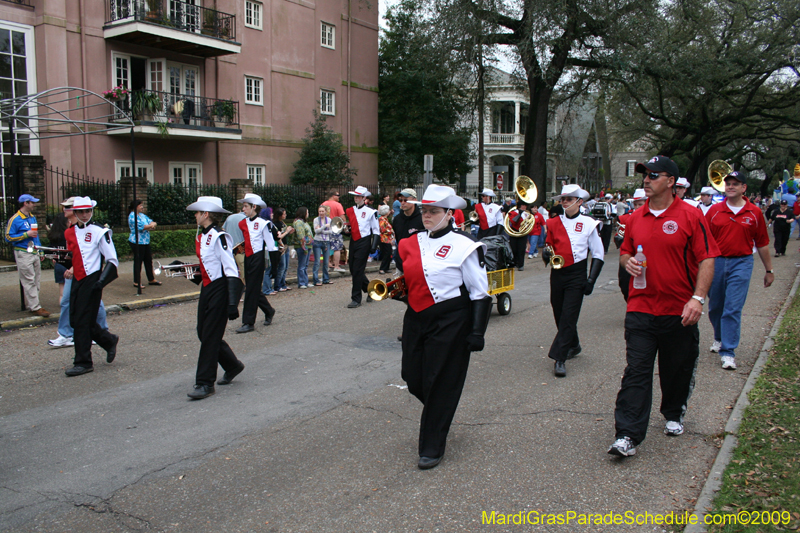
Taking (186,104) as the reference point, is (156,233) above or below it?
below

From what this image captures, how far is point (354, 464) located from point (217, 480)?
0.97 metres

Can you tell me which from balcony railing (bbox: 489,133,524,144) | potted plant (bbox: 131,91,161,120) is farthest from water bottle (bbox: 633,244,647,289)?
balcony railing (bbox: 489,133,524,144)

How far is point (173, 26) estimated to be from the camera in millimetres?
20469

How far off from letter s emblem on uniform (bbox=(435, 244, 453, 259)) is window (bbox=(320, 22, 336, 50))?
25003 millimetres

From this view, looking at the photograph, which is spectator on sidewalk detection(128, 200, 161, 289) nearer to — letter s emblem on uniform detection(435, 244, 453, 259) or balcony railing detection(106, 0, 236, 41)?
letter s emblem on uniform detection(435, 244, 453, 259)

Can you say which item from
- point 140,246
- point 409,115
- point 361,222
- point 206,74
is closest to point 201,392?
point 361,222

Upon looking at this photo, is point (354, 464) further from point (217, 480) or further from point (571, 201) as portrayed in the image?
point (571, 201)

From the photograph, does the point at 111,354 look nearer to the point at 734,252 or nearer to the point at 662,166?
the point at 662,166

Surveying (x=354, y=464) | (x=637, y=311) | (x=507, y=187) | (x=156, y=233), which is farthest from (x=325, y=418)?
(x=507, y=187)

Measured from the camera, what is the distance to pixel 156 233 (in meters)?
17.1

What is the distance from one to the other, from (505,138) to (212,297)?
48328 millimetres

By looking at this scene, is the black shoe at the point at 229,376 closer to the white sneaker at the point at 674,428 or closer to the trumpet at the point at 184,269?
the trumpet at the point at 184,269

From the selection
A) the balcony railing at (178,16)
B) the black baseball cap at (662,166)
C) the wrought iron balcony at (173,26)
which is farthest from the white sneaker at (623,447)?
the balcony railing at (178,16)

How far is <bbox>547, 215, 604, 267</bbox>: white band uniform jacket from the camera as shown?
272 inches
